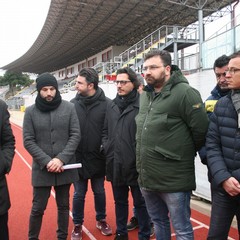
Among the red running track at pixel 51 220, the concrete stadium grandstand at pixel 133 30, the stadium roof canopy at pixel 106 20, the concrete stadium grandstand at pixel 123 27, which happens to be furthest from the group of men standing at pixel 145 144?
the stadium roof canopy at pixel 106 20

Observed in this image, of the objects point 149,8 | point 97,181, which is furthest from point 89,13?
point 97,181

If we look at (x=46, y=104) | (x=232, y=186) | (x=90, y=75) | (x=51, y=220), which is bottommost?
(x=51, y=220)

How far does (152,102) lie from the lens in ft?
8.23

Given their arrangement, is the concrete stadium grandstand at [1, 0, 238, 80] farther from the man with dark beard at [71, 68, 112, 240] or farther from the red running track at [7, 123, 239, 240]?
the man with dark beard at [71, 68, 112, 240]

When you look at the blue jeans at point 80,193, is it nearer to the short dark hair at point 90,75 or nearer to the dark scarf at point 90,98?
the dark scarf at point 90,98

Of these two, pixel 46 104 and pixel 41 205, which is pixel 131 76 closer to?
pixel 46 104

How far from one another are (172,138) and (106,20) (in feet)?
82.1

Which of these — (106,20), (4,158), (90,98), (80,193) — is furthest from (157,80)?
(106,20)

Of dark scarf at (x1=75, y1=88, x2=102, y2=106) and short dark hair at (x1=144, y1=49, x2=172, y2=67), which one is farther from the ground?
short dark hair at (x1=144, y1=49, x2=172, y2=67)

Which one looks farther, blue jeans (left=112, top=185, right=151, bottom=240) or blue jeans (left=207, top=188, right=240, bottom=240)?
blue jeans (left=112, top=185, right=151, bottom=240)

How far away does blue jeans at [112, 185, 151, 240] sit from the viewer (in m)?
3.17

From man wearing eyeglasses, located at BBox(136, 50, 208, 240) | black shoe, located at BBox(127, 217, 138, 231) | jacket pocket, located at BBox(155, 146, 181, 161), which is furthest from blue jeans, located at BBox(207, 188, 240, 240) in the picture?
black shoe, located at BBox(127, 217, 138, 231)

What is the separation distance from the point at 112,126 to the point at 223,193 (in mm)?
1390

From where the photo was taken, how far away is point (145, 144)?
A: 2.46 meters
